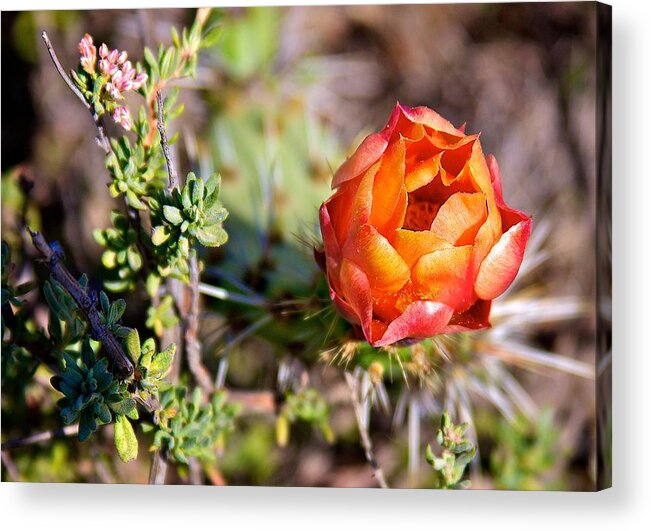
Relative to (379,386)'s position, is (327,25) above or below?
above

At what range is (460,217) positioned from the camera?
1156 mm

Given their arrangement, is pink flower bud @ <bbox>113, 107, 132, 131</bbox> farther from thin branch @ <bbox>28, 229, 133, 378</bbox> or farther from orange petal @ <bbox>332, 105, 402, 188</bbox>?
orange petal @ <bbox>332, 105, 402, 188</bbox>

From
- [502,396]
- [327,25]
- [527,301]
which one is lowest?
[502,396]

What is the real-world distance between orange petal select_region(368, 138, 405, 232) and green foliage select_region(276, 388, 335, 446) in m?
0.45

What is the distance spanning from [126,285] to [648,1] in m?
0.84

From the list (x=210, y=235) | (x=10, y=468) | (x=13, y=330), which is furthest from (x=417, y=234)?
(x=10, y=468)

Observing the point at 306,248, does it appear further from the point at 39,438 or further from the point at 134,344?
the point at 39,438

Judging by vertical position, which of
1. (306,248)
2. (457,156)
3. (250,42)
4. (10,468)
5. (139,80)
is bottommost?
(10,468)

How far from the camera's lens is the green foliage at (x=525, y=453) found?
1470 mm

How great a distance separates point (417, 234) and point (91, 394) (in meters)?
0.44

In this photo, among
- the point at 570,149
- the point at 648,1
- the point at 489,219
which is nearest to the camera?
the point at 489,219

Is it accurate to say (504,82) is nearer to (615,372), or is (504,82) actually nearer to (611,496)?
(615,372)

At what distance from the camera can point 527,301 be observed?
1.53m

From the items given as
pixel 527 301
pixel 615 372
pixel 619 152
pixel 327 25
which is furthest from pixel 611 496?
pixel 327 25
